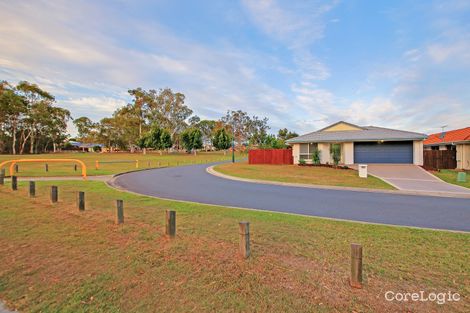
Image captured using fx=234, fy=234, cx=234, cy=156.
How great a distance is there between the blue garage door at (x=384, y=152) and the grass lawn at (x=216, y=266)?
2086 cm

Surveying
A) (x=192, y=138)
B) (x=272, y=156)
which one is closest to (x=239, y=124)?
(x=192, y=138)

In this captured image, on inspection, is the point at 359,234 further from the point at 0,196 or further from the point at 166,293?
the point at 0,196

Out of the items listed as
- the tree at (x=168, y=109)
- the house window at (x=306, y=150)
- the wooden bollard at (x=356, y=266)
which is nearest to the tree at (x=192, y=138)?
the tree at (x=168, y=109)

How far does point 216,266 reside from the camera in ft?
12.2

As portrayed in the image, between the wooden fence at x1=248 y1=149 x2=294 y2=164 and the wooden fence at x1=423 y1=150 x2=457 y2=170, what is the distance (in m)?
13.0

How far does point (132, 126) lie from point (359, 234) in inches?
2797

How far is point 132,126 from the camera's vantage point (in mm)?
67562

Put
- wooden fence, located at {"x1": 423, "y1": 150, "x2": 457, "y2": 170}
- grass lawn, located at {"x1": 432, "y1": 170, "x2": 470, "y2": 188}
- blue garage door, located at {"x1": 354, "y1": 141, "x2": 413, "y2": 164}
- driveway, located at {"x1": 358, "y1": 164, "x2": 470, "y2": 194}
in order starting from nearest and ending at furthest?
driveway, located at {"x1": 358, "y1": 164, "x2": 470, "y2": 194}, grass lawn, located at {"x1": 432, "y1": 170, "x2": 470, "y2": 188}, wooden fence, located at {"x1": 423, "y1": 150, "x2": 457, "y2": 170}, blue garage door, located at {"x1": 354, "y1": 141, "x2": 413, "y2": 164}

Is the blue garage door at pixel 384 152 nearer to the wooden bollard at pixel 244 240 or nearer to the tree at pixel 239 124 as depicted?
the wooden bollard at pixel 244 240

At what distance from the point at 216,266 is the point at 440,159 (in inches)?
1074

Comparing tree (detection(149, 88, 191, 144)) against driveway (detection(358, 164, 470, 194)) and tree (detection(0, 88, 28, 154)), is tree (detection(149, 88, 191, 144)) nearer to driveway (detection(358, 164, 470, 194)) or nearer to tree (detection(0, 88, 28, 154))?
tree (detection(0, 88, 28, 154))

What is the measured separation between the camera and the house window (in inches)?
1021

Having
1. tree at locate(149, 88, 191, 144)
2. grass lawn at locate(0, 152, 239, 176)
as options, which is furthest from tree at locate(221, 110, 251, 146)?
grass lawn at locate(0, 152, 239, 176)

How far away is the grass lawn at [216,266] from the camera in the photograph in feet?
9.32
